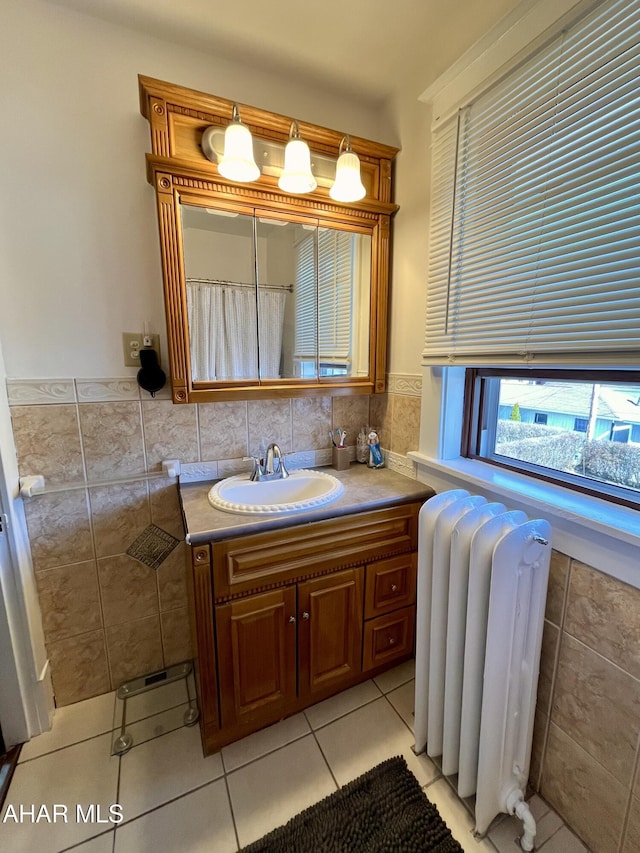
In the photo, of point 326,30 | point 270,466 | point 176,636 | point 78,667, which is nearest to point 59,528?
point 78,667

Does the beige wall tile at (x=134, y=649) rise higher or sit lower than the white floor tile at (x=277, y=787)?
higher

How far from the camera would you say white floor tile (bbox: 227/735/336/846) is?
41.9 inches

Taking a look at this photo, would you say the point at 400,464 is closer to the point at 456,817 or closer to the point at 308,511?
the point at 308,511

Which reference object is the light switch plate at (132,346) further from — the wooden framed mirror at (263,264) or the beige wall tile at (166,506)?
the beige wall tile at (166,506)

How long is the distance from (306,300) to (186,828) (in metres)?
1.83

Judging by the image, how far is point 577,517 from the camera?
92 cm

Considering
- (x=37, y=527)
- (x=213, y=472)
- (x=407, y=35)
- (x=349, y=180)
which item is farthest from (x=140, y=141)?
(x=37, y=527)

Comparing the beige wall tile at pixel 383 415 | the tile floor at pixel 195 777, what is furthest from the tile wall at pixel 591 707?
the beige wall tile at pixel 383 415

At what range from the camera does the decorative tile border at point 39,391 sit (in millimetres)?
1232

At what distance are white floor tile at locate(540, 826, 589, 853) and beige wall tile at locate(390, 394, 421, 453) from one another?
4.04 ft

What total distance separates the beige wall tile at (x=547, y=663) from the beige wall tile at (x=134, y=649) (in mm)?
1457

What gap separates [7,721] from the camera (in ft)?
4.18

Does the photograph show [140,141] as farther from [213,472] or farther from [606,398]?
[606,398]

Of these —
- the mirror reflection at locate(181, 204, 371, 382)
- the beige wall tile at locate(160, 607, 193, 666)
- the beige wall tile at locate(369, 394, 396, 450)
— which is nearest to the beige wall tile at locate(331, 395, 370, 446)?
the beige wall tile at locate(369, 394, 396, 450)
